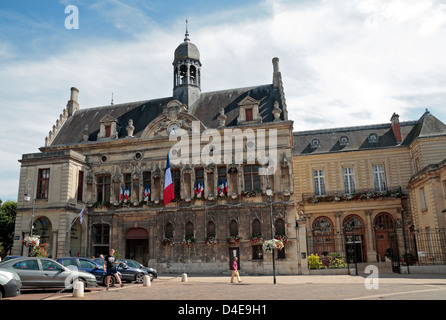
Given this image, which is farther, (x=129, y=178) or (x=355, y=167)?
(x=355, y=167)

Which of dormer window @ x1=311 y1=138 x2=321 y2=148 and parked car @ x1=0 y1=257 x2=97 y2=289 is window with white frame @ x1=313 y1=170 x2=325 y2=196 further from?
parked car @ x1=0 y1=257 x2=97 y2=289

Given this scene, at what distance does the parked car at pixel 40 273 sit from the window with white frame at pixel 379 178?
28.3 meters

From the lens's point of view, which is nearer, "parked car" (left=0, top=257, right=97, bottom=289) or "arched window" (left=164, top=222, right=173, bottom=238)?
"parked car" (left=0, top=257, right=97, bottom=289)

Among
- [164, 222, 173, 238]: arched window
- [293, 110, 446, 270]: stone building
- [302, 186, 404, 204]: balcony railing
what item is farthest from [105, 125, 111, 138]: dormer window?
[302, 186, 404, 204]: balcony railing

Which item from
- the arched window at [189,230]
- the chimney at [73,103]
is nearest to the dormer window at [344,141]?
the arched window at [189,230]

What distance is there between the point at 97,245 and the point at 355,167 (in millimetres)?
23907

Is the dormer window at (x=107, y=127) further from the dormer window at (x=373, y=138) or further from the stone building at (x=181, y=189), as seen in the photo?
the dormer window at (x=373, y=138)

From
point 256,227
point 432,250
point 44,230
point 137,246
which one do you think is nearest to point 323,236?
point 256,227

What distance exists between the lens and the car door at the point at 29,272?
45.3ft

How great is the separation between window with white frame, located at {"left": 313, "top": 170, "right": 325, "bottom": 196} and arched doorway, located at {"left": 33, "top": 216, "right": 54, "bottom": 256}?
23.4 m

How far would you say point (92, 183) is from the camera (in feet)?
102

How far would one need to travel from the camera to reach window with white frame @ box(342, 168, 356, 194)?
35.6 meters

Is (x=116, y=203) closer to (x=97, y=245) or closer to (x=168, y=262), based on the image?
(x=97, y=245)
